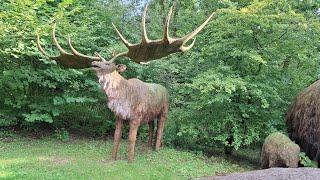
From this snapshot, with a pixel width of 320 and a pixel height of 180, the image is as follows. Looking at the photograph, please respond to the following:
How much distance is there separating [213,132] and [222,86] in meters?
1.47

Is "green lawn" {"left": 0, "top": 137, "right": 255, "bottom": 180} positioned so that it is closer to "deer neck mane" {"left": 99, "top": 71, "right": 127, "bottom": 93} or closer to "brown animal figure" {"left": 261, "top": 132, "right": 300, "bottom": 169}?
"brown animal figure" {"left": 261, "top": 132, "right": 300, "bottom": 169}

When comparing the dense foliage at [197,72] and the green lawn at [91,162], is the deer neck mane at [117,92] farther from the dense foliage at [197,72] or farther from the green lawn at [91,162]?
the dense foliage at [197,72]

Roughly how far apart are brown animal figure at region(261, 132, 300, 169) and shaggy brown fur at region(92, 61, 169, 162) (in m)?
2.55

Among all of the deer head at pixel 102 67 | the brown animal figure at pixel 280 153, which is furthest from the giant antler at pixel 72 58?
the brown animal figure at pixel 280 153

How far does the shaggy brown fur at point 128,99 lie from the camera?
843 cm

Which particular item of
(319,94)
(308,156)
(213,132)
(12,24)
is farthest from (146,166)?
→ (12,24)

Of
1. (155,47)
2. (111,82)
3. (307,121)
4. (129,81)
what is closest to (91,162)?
(111,82)

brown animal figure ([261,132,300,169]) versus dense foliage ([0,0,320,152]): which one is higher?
dense foliage ([0,0,320,152])

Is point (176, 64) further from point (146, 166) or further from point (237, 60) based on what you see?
point (146, 166)

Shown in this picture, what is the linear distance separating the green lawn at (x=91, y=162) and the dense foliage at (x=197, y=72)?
63cm

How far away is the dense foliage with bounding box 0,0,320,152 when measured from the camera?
9.84 meters

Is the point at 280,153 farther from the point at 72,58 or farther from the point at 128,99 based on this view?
the point at 72,58

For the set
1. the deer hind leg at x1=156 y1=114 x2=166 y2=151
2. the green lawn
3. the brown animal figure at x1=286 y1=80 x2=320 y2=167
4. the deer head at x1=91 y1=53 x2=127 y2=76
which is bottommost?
the green lawn

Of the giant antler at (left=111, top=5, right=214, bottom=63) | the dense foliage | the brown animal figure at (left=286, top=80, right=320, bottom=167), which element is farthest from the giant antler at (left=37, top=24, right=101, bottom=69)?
the brown animal figure at (left=286, top=80, right=320, bottom=167)
